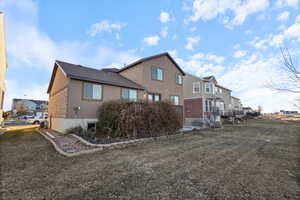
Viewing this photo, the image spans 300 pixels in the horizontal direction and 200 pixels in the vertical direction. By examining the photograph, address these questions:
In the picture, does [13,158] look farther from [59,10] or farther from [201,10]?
[201,10]

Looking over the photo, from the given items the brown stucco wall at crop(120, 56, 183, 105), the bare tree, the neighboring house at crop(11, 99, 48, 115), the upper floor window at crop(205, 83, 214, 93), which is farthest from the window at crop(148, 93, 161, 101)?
the neighboring house at crop(11, 99, 48, 115)

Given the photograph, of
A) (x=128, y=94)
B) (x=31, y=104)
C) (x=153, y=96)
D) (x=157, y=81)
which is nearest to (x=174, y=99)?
(x=153, y=96)

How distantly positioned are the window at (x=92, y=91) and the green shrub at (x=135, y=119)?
5.40 ft

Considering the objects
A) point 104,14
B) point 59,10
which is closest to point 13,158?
point 59,10

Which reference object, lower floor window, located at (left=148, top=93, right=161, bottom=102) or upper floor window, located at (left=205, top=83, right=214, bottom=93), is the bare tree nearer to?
lower floor window, located at (left=148, top=93, right=161, bottom=102)

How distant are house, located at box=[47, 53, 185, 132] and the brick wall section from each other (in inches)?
192

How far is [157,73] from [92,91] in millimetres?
7491

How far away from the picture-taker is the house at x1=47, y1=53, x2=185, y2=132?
10.0 meters

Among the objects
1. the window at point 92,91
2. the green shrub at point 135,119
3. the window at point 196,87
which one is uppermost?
the window at point 196,87

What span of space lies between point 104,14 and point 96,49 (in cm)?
529

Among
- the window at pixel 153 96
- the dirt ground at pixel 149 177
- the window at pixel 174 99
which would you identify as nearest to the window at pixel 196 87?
the window at pixel 174 99

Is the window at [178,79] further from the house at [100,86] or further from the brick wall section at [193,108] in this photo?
the brick wall section at [193,108]

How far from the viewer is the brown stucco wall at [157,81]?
1445 centimetres

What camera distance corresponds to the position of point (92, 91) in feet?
35.6
